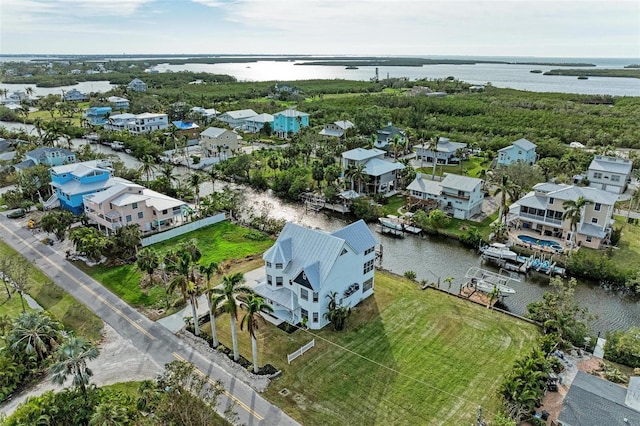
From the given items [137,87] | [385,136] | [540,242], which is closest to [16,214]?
[540,242]

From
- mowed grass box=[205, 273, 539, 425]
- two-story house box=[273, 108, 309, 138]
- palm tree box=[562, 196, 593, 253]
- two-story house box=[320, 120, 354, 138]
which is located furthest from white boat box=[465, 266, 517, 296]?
two-story house box=[273, 108, 309, 138]

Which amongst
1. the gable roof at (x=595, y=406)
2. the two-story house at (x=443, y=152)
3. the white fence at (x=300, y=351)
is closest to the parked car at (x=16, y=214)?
the white fence at (x=300, y=351)

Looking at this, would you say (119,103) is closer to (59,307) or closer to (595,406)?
(59,307)

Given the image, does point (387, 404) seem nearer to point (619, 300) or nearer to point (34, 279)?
point (619, 300)

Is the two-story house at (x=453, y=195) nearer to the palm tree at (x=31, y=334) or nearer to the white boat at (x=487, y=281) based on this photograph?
the white boat at (x=487, y=281)

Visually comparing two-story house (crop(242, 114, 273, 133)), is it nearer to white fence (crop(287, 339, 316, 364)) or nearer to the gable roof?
white fence (crop(287, 339, 316, 364))

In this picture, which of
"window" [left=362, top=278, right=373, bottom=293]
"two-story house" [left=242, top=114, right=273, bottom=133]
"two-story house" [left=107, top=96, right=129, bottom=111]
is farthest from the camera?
"two-story house" [left=107, top=96, right=129, bottom=111]

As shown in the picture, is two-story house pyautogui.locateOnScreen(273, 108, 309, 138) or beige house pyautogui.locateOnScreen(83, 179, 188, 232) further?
two-story house pyautogui.locateOnScreen(273, 108, 309, 138)
